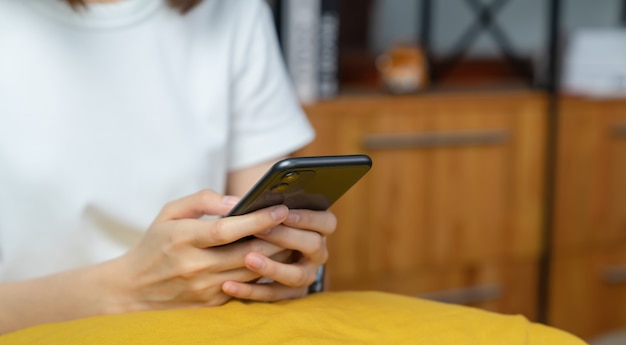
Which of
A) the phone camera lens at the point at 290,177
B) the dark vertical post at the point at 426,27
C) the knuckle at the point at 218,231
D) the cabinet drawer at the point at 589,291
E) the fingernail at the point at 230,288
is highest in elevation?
the dark vertical post at the point at 426,27

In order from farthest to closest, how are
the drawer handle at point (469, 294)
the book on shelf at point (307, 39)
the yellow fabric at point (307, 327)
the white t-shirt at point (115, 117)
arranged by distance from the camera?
the drawer handle at point (469, 294) < the book on shelf at point (307, 39) < the white t-shirt at point (115, 117) < the yellow fabric at point (307, 327)

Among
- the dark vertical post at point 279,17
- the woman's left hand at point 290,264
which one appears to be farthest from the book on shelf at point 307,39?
the woman's left hand at point 290,264

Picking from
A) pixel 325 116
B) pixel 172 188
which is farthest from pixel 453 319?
pixel 325 116

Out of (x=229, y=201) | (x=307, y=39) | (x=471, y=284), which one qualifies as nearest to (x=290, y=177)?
(x=229, y=201)

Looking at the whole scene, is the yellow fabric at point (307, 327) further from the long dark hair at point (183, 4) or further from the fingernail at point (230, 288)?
the long dark hair at point (183, 4)

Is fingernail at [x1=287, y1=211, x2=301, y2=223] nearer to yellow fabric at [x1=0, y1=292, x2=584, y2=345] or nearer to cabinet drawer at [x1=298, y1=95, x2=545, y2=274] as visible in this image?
yellow fabric at [x1=0, y1=292, x2=584, y2=345]

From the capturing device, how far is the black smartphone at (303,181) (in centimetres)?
73

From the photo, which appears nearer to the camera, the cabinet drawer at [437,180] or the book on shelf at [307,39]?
the book on shelf at [307,39]

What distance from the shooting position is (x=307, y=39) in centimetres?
203

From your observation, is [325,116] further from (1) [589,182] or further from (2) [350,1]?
(1) [589,182]

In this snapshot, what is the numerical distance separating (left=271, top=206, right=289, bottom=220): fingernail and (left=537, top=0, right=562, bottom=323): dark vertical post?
1.67m

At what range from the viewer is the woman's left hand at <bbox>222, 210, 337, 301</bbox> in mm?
846

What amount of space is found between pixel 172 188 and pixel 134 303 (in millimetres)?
216

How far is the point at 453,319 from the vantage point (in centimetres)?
82
